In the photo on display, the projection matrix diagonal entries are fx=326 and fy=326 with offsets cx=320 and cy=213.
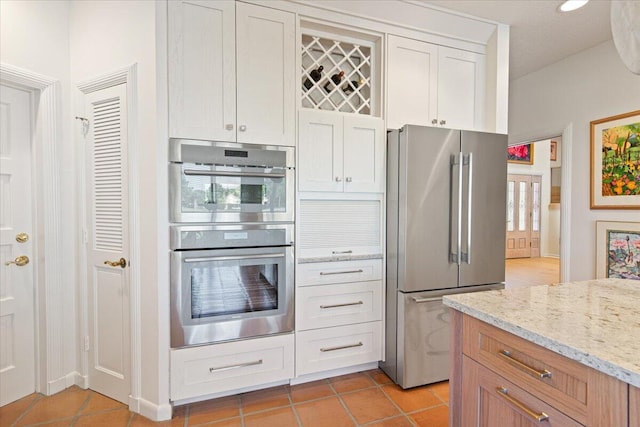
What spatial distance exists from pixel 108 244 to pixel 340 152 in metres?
1.66

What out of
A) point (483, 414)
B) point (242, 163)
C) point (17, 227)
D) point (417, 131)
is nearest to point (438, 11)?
point (417, 131)

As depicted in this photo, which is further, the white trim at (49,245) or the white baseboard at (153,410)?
the white trim at (49,245)

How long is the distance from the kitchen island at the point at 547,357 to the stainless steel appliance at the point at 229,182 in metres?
1.30

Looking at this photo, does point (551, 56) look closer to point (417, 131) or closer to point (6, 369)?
point (417, 131)

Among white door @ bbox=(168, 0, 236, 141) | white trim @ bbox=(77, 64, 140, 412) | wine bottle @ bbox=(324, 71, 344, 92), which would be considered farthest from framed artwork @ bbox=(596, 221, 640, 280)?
white trim @ bbox=(77, 64, 140, 412)

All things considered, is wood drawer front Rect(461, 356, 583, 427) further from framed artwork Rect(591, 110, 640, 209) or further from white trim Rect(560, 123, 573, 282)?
white trim Rect(560, 123, 573, 282)

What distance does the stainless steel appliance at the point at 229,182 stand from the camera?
195cm

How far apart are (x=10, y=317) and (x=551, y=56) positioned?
16.0ft

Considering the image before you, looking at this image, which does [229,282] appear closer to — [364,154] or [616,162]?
[364,154]

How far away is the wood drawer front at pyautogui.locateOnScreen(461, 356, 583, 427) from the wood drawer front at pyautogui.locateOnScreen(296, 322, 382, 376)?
1.23 m

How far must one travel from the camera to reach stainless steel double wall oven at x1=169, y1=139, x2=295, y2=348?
1.95 m

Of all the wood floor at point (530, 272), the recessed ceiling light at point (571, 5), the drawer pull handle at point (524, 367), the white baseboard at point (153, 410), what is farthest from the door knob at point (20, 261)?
the wood floor at point (530, 272)

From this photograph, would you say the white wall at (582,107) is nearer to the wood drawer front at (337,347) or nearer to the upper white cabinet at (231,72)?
the wood drawer front at (337,347)

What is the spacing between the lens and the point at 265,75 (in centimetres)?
213
